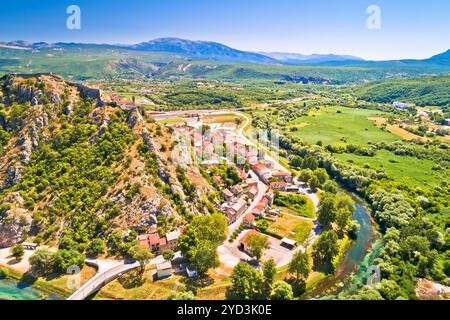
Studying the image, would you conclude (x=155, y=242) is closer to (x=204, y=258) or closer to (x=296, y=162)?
(x=204, y=258)

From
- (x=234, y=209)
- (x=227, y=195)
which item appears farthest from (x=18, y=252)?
(x=227, y=195)

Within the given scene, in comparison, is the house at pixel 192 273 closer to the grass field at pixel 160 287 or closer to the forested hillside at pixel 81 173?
the grass field at pixel 160 287

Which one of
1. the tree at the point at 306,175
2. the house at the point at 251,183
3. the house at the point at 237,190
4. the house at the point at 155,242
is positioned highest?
the tree at the point at 306,175

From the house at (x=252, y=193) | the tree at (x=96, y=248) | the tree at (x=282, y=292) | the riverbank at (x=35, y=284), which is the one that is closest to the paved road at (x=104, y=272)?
the tree at (x=96, y=248)

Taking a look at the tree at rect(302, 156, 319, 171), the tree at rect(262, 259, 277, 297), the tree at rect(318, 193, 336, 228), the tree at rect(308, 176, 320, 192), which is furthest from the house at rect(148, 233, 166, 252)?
the tree at rect(302, 156, 319, 171)

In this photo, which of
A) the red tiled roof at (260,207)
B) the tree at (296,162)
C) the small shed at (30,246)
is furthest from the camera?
the tree at (296,162)

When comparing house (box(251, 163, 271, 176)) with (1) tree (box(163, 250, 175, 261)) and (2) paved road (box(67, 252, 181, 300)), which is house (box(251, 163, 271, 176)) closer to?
(2) paved road (box(67, 252, 181, 300))
